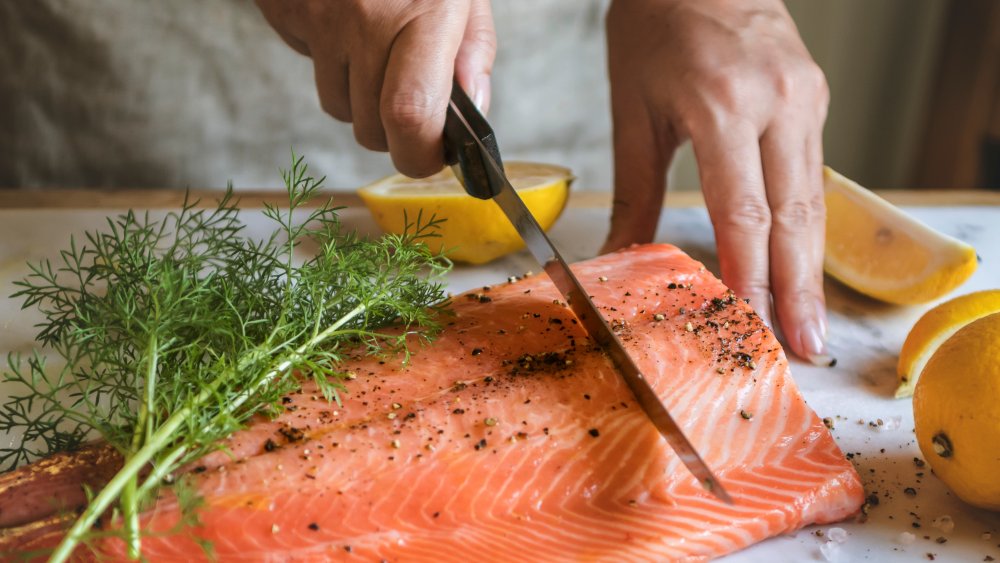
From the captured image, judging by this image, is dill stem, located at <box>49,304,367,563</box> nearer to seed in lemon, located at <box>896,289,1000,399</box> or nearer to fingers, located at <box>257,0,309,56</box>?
fingers, located at <box>257,0,309,56</box>

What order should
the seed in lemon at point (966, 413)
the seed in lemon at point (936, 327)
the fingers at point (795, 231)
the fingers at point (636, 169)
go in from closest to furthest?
the seed in lemon at point (966, 413) < the seed in lemon at point (936, 327) < the fingers at point (795, 231) < the fingers at point (636, 169)

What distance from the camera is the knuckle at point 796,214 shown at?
2061mm

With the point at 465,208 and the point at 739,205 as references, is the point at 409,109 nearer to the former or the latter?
the point at 465,208

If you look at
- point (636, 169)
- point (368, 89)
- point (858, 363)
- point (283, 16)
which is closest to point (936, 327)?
point (858, 363)

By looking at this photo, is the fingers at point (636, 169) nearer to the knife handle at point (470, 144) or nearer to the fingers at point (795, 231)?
the fingers at point (795, 231)

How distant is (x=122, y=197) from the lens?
2.66 metres

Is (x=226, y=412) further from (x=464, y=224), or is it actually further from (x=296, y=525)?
(x=464, y=224)

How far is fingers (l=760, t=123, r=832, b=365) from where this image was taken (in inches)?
77.8

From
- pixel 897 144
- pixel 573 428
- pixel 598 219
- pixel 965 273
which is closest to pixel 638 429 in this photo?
pixel 573 428

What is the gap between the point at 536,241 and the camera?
1.67 metres

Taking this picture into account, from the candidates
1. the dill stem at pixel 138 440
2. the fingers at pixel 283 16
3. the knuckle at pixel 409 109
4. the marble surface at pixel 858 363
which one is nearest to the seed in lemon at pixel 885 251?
the marble surface at pixel 858 363

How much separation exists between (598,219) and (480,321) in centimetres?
111

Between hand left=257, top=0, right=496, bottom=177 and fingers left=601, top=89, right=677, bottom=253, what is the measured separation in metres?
0.42

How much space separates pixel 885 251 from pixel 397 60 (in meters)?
1.30
